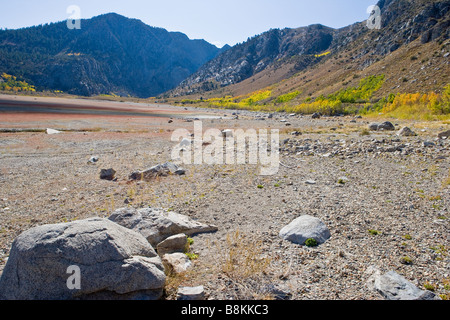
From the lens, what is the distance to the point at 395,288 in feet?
15.4

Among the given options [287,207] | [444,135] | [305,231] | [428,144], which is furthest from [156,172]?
[444,135]

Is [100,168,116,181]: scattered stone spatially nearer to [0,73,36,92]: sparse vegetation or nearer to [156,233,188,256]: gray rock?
[156,233,188,256]: gray rock

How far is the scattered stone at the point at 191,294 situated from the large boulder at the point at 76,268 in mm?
353

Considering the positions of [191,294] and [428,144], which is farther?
[428,144]

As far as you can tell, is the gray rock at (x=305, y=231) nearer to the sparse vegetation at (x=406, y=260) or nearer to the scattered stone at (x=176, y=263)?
the sparse vegetation at (x=406, y=260)

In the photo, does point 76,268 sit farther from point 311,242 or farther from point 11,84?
point 11,84

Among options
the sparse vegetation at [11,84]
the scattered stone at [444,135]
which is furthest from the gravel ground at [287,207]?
the sparse vegetation at [11,84]

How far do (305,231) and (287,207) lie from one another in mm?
2393

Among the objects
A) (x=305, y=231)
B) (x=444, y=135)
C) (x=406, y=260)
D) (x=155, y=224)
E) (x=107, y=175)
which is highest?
(x=444, y=135)

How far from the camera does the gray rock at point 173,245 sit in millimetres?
6314

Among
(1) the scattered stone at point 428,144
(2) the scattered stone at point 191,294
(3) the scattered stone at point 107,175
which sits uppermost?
(1) the scattered stone at point 428,144

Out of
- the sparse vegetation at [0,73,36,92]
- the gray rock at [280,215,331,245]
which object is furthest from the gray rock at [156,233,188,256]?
the sparse vegetation at [0,73,36,92]
